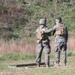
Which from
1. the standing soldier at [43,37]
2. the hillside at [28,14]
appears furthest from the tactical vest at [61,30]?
the hillside at [28,14]

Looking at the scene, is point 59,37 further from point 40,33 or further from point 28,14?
point 28,14

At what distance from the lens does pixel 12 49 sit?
76.4 feet

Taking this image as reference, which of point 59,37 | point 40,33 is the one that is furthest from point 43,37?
point 59,37

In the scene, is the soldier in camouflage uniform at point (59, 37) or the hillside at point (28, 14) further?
the hillside at point (28, 14)

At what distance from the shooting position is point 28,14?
37.0 meters

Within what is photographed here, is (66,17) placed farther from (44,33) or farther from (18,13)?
(44,33)

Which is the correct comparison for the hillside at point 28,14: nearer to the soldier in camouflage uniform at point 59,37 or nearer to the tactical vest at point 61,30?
the soldier in camouflage uniform at point 59,37

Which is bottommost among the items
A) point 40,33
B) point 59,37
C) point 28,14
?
point 28,14

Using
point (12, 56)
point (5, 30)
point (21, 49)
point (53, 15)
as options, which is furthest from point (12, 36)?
point (12, 56)

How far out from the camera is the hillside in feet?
109

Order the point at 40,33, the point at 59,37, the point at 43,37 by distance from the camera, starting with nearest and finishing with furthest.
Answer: the point at 40,33 < the point at 43,37 < the point at 59,37

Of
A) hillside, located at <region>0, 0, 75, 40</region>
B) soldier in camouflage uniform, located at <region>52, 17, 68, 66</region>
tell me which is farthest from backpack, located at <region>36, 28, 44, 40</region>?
hillside, located at <region>0, 0, 75, 40</region>

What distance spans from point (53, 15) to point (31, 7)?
233 cm

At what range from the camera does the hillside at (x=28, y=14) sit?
33.3m
